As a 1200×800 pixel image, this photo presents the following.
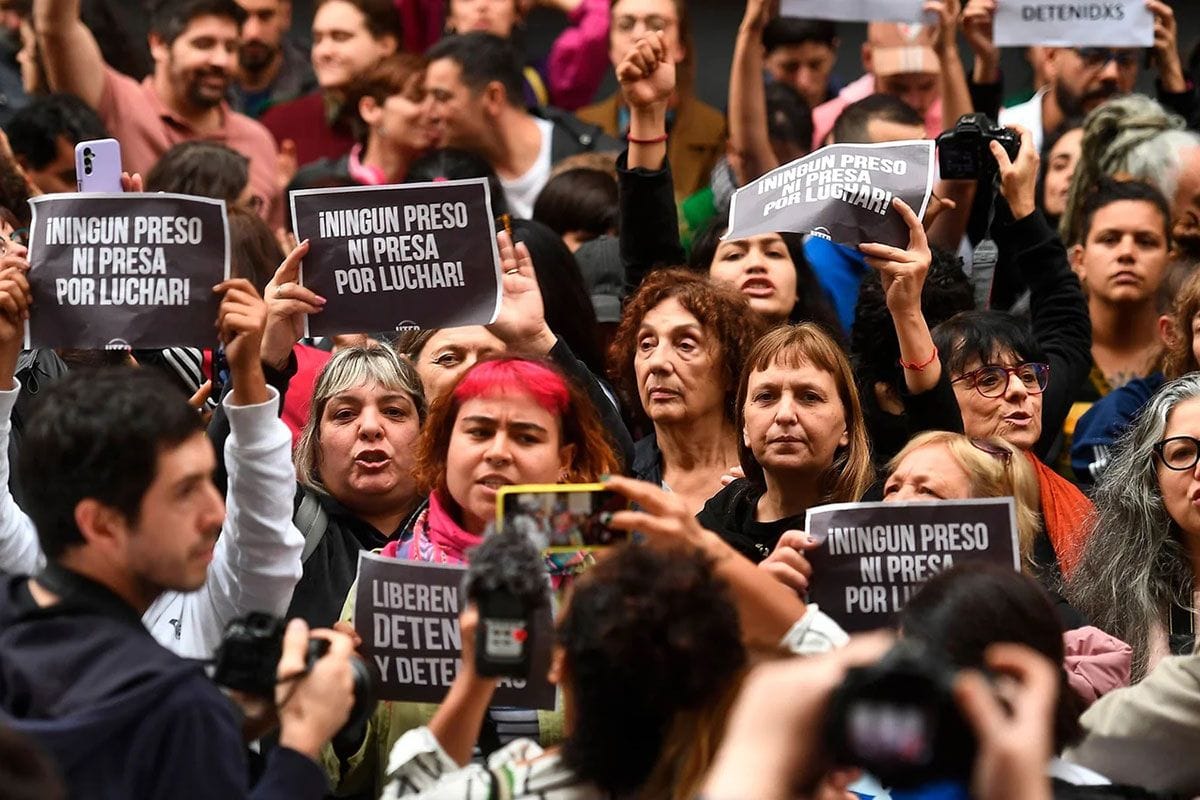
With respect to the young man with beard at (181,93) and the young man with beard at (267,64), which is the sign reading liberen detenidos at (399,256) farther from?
the young man with beard at (267,64)

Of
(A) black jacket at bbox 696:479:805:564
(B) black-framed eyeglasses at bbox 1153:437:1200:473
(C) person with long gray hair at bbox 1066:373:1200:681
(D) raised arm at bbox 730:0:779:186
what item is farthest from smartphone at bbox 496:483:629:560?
(D) raised arm at bbox 730:0:779:186

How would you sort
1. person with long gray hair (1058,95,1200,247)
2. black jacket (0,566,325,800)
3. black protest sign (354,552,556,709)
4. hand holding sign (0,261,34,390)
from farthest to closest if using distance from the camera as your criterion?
person with long gray hair (1058,95,1200,247) → hand holding sign (0,261,34,390) → black protest sign (354,552,556,709) → black jacket (0,566,325,800)

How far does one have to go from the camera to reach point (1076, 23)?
7410 mm

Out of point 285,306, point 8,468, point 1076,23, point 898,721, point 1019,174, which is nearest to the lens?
point 898,721

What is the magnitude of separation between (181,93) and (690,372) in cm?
337

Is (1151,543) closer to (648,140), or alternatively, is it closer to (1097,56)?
(648,140)

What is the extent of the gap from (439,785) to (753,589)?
2.21 ft

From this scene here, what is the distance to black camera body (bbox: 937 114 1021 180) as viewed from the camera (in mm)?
5898

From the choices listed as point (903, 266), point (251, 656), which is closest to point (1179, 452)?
point (903, 266)

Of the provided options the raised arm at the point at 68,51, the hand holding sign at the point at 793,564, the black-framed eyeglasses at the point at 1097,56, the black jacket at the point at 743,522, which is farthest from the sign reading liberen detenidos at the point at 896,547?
the black-framed eyeglasses at the point at 1097,56

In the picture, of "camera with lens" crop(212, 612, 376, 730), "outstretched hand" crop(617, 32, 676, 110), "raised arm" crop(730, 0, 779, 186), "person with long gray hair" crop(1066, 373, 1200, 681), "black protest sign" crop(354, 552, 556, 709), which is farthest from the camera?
"raised arm" crop(730, 0, 779, 186)

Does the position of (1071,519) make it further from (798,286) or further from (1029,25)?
(1029,25)

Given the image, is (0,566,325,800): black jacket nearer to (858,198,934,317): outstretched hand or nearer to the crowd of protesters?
the crowd of protesters

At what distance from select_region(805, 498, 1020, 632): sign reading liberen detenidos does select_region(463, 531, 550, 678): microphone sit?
0.97 meters
